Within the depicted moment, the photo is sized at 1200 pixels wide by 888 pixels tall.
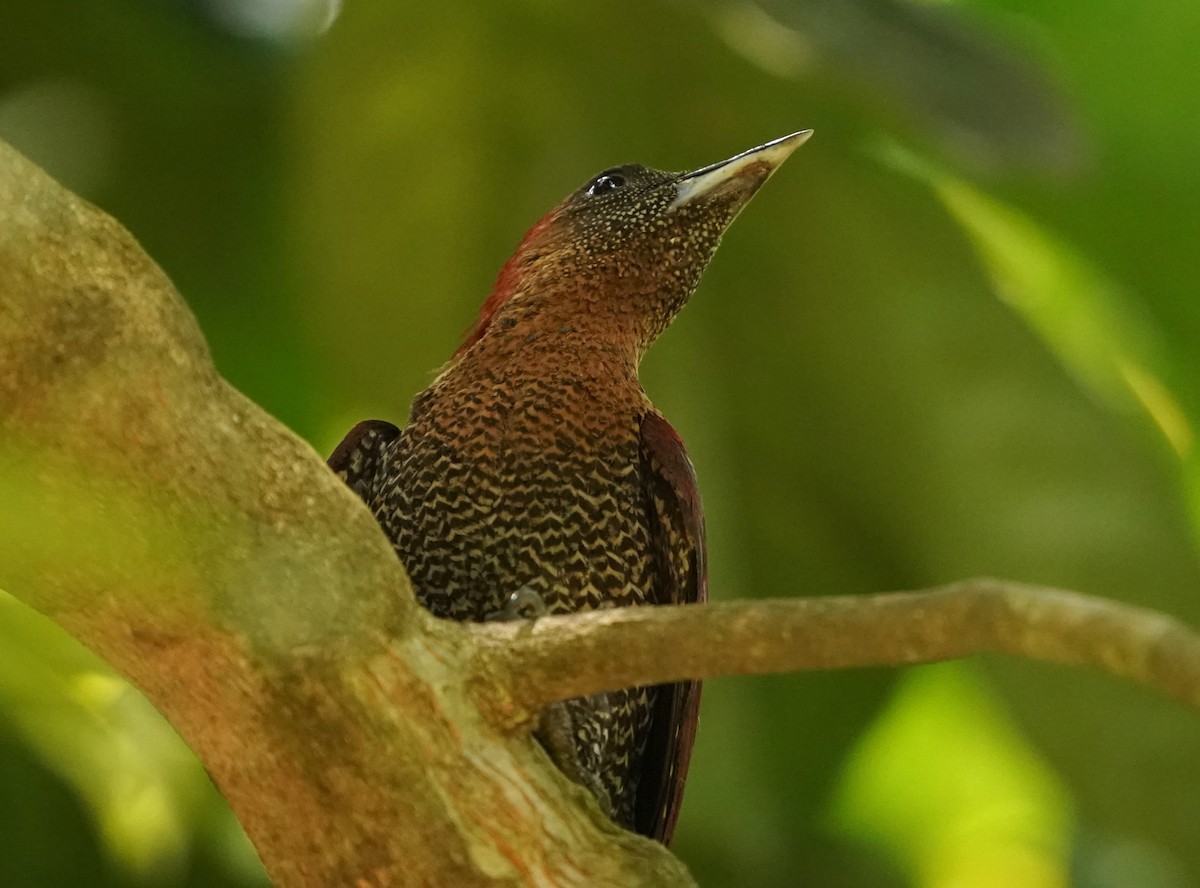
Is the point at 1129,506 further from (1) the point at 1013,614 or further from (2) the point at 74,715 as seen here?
(2) the point at 74,715

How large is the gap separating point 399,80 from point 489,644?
0.92m

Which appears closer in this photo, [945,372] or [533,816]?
[533,816]

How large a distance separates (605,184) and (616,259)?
136 millimetres

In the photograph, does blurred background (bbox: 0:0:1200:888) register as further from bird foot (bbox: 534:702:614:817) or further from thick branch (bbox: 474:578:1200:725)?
bird foot (bbox: 534:702:614:817)

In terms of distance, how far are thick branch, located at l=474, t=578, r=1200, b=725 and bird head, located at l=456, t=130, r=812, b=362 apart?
1.03 meters

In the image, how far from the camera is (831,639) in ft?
4.19

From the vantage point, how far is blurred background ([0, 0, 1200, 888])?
1751 millimetres

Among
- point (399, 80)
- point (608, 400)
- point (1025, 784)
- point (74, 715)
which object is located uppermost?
point (399, 80)

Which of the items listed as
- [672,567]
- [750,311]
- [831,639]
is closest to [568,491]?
[672,567]

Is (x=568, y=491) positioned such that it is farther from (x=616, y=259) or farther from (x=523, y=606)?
(x=616, y=259)

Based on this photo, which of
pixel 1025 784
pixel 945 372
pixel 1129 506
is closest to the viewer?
pixel 1129 506

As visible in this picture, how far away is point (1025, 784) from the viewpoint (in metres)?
3.02

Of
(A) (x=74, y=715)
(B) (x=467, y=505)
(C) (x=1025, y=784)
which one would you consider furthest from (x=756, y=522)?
(A) (x=74, y=715)

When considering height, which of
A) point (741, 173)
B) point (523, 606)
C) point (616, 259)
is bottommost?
point (523, 606)
